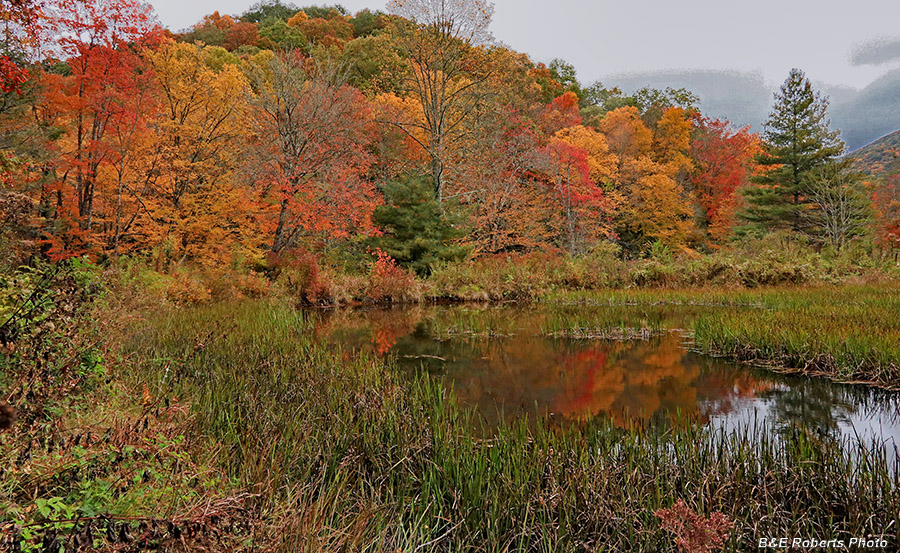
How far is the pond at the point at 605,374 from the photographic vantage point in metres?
4.34

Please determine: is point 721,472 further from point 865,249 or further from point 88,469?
point 865,249

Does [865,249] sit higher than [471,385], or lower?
higher

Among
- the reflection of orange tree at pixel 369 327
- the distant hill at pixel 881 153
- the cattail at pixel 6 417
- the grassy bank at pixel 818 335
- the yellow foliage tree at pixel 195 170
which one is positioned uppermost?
the distant hill at pixel 881 153

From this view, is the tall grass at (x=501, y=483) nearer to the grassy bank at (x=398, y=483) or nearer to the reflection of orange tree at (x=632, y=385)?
the grassy bank at (x=398, y=483)

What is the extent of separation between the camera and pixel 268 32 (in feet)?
106

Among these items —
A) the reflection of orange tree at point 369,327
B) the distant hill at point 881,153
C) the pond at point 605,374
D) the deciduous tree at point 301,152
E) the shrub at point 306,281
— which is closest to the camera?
the pond at point 605,374

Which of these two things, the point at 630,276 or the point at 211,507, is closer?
the point at 211,507

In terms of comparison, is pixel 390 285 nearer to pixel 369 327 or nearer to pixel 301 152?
pixel 369 327

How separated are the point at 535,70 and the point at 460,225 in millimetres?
20957

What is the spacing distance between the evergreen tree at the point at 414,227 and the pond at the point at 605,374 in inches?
213

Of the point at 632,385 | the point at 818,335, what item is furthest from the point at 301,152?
the point at 818,335

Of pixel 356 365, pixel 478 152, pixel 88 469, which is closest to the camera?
pixel 88 469

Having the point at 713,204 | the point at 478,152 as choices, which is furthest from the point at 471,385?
the point at 713,204

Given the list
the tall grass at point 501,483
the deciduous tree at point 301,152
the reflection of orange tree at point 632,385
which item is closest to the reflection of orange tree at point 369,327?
the reflection of orange tree at point 632,385
